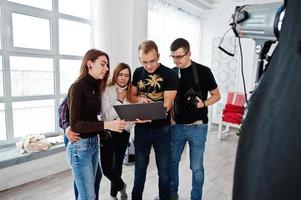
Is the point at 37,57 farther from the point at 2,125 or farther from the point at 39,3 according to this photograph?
the point at 2,125

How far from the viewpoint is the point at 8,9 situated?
7.41ft

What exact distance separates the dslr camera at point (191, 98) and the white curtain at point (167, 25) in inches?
90.1

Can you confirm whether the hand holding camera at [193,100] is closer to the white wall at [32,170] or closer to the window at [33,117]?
the white wall at [32,170]

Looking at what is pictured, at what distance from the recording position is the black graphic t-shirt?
1.52 metres

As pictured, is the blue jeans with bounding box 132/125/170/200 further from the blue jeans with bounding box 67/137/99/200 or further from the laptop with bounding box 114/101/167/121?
the blue jeans with bounding box 67/137/99/200

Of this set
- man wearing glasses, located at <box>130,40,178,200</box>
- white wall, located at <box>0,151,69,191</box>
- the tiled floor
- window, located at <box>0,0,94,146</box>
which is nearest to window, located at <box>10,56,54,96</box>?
window, located at <box>0,0,94,146</box>

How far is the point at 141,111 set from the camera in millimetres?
1420

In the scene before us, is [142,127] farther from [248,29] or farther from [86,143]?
[248,29]

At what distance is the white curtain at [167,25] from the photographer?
3738 mm

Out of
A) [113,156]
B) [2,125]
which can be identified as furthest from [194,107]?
[2,125]

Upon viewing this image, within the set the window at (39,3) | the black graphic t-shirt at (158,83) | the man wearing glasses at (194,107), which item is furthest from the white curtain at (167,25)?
the black graphic t-shirt at (158,83)

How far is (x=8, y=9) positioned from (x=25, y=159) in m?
1.56

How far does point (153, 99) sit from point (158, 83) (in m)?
0.12

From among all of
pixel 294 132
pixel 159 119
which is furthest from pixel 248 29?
pixel 159 119
